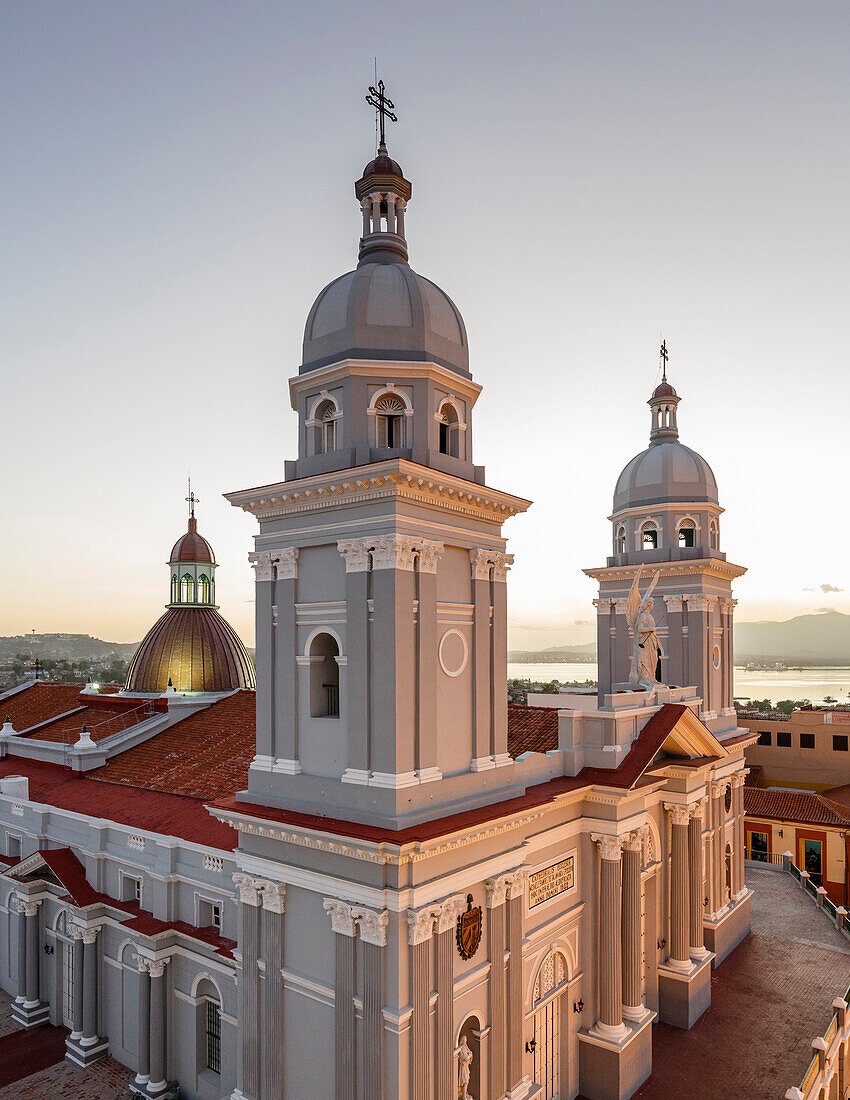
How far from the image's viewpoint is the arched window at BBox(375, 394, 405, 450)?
50.6 ft

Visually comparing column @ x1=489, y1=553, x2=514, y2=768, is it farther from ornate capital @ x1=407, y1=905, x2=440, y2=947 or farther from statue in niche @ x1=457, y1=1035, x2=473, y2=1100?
statue in niche @ x1=457, y1=1035, x2=473, y2=1100

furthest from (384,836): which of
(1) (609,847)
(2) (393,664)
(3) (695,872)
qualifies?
(3) (695,872)

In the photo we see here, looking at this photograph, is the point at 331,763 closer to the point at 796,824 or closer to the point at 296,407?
the point at 296,407

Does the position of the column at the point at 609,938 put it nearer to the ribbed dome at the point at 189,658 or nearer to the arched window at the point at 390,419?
the arched window at the point at 390,419

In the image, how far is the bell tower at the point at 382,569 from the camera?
1388cm

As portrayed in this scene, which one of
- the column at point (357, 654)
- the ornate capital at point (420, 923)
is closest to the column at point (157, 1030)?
the ornate capital at point (420, 923)

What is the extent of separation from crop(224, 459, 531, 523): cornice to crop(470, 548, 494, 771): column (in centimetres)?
120

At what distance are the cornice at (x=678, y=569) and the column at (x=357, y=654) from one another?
52.8ft

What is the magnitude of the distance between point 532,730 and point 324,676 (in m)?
11.2

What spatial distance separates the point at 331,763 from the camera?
1455 centimetres

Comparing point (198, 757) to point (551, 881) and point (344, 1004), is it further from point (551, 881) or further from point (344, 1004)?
point (344, 1004)

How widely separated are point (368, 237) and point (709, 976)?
2584cm

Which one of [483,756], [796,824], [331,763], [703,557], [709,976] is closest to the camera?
[331,763]

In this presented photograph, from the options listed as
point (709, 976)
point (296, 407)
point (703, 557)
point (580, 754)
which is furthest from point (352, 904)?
point (703, 557)
